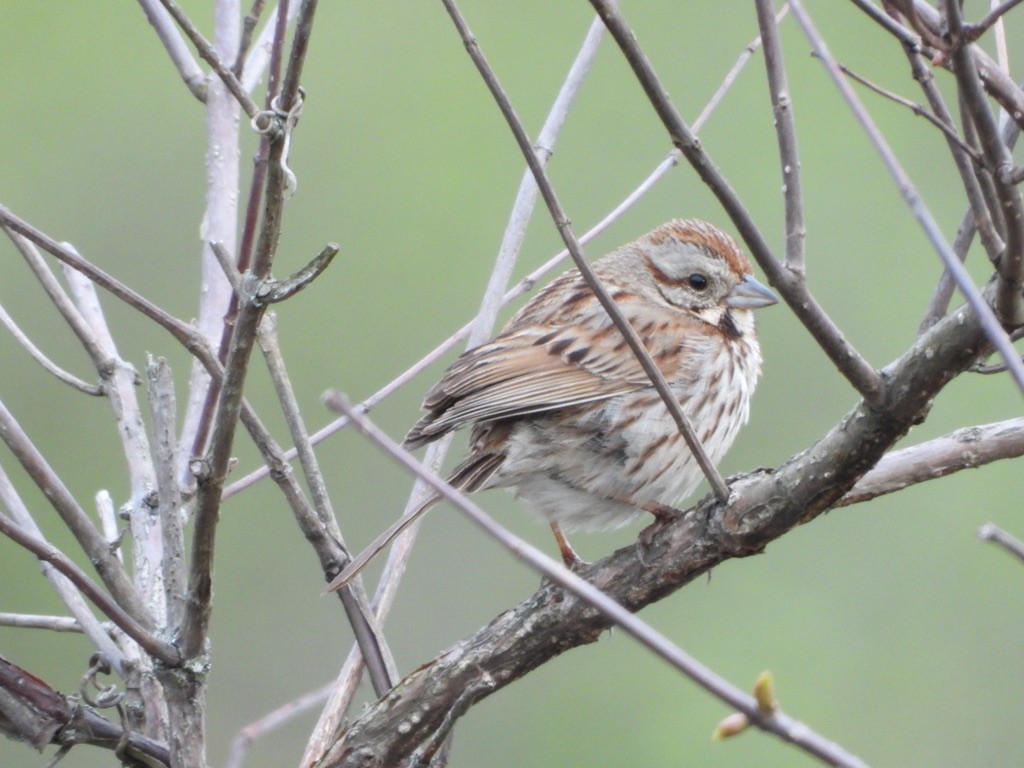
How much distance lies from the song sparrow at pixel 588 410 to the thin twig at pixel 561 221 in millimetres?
1213

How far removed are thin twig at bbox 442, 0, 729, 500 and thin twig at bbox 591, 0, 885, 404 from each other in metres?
0.23

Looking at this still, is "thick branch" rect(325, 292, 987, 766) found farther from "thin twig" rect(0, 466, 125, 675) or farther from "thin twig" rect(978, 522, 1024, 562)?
"thin twig" rect(978, 522, 1024, 562)

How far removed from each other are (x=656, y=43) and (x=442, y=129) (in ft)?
4.34

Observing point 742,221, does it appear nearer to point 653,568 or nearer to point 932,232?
point 932,232

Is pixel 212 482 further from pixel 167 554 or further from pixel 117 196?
pixel 117 196

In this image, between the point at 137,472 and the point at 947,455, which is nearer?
the point at 947,455

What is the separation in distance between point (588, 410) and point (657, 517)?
427 millimetres

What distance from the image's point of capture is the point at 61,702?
2.77 m

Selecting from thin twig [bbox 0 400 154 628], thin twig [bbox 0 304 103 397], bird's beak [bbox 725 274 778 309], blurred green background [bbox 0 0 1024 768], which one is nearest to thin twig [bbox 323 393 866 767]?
thin twig [bbox 0 400 154 628]

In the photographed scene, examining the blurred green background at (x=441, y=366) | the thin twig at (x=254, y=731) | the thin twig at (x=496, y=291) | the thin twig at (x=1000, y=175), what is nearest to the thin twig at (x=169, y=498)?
the thin twig at (x=254, y=731)

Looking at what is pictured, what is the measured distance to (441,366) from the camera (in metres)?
7.39

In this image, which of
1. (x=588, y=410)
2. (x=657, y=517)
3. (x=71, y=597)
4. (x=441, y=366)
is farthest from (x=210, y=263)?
(x=441, y=366)

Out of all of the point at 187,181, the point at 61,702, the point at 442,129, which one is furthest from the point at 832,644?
the point at 61,702

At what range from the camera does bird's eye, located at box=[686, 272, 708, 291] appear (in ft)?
15.1
